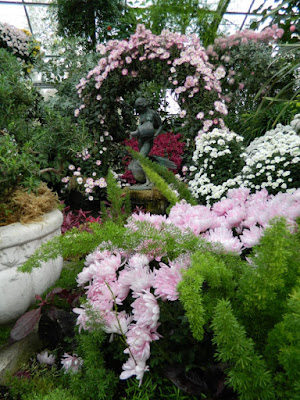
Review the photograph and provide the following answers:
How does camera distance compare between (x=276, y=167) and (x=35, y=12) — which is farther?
(x=35, y=12)

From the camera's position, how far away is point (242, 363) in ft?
1.23

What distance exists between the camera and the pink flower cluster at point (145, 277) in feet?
1.77

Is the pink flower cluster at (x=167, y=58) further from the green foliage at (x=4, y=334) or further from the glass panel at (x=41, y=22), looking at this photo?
the glass panel at (x=41, y=22)

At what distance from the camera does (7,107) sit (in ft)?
6.64

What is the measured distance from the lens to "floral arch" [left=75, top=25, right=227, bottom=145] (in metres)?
3.96

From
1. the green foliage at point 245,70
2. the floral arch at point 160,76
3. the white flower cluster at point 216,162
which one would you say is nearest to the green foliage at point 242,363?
the white flower cluster at point 216,162

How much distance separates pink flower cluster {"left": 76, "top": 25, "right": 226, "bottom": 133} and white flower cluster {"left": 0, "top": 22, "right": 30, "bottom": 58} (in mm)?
2023

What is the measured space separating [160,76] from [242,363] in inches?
175

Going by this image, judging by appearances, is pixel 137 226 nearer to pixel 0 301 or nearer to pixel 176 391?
pixel 176 391

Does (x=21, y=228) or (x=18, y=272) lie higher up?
(x=21, y=228)

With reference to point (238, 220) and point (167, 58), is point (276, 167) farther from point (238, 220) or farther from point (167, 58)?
point (167, 58)

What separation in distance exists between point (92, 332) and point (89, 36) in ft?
26.7

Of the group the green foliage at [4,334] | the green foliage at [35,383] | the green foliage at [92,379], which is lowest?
the green foliage at [4,334]

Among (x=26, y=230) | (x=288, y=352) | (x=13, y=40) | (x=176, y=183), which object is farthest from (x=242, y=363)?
(x=13, y=40)
